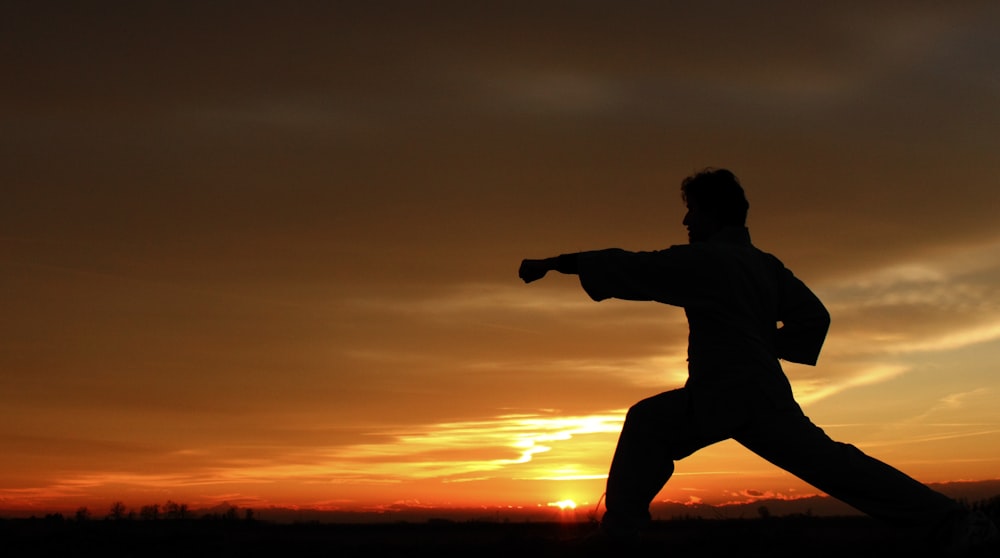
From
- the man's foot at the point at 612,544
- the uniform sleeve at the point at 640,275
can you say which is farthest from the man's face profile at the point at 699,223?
the man's foot at the point at 612,544

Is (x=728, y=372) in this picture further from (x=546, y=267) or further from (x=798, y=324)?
(x=546, y=267)

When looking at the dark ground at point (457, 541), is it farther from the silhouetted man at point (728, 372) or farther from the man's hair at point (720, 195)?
the man's hair at point (720, 195)

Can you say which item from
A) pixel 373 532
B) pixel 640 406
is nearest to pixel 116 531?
pixel 373 532

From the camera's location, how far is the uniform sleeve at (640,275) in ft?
21.9

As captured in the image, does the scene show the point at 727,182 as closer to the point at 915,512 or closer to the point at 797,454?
the point at 797,454

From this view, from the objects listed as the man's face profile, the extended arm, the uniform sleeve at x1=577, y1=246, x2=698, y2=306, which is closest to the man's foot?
the uniform sleeve at x1=577, y1=246, x2=698, y2=306

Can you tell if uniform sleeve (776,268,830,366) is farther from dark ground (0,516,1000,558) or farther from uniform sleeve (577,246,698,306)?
dark ground (0,516,1000,558)

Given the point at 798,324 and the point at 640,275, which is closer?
the point at 640,275

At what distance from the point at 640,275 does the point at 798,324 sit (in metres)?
1.29

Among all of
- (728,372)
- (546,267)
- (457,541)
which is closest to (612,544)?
(728,372)

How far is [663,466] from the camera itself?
6898 mm

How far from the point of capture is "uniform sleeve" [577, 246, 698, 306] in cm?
668

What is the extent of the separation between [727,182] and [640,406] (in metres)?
1.62

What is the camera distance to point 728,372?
257 inches
